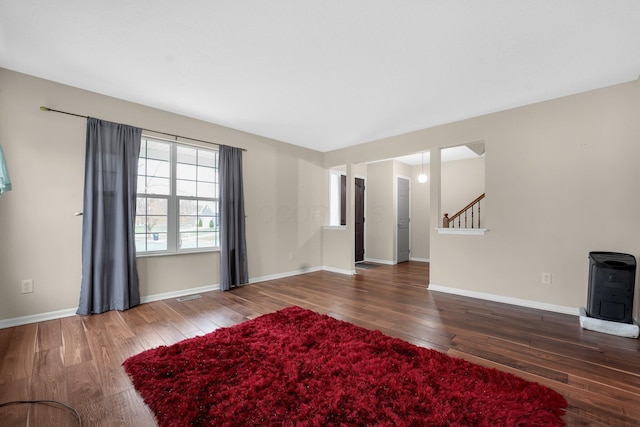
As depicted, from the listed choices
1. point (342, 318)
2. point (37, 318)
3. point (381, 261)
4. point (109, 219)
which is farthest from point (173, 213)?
point (381, 261)

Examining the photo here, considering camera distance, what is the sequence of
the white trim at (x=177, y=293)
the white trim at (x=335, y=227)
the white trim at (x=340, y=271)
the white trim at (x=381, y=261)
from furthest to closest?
the white trim at (x=381, y=261) → the white trim at (x=335, y=227) → the white trim at (x=340, y=271) → the white trim at (x=177, y=293)

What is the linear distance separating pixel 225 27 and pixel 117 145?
6.80ft

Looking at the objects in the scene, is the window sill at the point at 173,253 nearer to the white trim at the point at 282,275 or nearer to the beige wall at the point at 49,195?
the beige wall at the point at 49,195

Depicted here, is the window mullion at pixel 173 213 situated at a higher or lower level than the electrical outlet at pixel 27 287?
higher

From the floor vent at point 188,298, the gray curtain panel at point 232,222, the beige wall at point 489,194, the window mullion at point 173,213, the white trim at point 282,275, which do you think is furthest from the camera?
the white trim at point 282,275

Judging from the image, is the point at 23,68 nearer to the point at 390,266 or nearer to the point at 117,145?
the point at 117,145

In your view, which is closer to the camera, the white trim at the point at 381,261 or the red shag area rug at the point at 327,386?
the red shag area rug at the point at 327,386

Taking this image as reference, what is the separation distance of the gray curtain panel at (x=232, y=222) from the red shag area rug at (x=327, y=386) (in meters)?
1.81

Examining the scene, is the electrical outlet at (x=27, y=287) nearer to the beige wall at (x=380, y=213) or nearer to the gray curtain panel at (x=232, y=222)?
the gray curtain panel at (x=232, y=222)

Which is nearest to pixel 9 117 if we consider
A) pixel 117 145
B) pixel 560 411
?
pixel 117 145

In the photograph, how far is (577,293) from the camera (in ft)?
9.77

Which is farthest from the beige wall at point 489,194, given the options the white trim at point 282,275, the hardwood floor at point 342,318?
the white trim at point 282,275

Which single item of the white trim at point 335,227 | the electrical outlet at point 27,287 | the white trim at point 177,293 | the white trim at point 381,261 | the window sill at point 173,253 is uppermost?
the white trim at point 335,227

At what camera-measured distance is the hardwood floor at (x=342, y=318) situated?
59.8 inches
